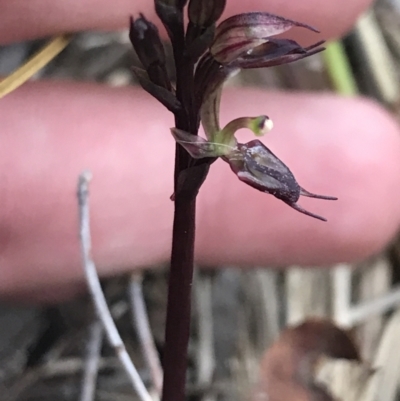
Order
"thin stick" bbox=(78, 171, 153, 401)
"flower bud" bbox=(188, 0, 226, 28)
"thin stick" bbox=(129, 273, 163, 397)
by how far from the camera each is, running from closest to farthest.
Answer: "flower bud" bbox=(188, 0, 226, 28) < "thin stick" bbox=(78, 171, 153, 401) < "thin stick" bbox=(129, 273, 163, 397)

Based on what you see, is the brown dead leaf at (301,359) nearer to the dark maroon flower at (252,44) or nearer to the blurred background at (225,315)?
the blurred background at (225,315)

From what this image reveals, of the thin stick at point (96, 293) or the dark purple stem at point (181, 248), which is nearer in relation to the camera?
the dark purple stem at point (181, 248)

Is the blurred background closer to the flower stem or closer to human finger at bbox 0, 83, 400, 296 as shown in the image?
human finger at bbox 0, 83, 400, 296

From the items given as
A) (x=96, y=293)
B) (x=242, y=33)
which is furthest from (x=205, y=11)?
(x=96, y=293)

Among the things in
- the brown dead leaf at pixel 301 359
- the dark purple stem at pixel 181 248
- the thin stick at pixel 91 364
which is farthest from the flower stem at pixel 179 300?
the thin stick at pixel 91 364

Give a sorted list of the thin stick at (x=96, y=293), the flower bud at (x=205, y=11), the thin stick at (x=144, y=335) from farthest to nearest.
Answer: the thin stick at (x=144, y=335) → the thin stick at (x=96, y=293) → the flower bud at (x=205, y=11)

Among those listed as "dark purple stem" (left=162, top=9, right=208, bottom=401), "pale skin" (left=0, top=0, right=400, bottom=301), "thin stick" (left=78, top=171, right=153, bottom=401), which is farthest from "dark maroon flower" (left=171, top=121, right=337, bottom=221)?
"pale skin" (left=0, top=0, right=400, bottom=301)

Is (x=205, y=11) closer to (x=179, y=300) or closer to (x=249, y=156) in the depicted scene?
(x=249, y=156)
